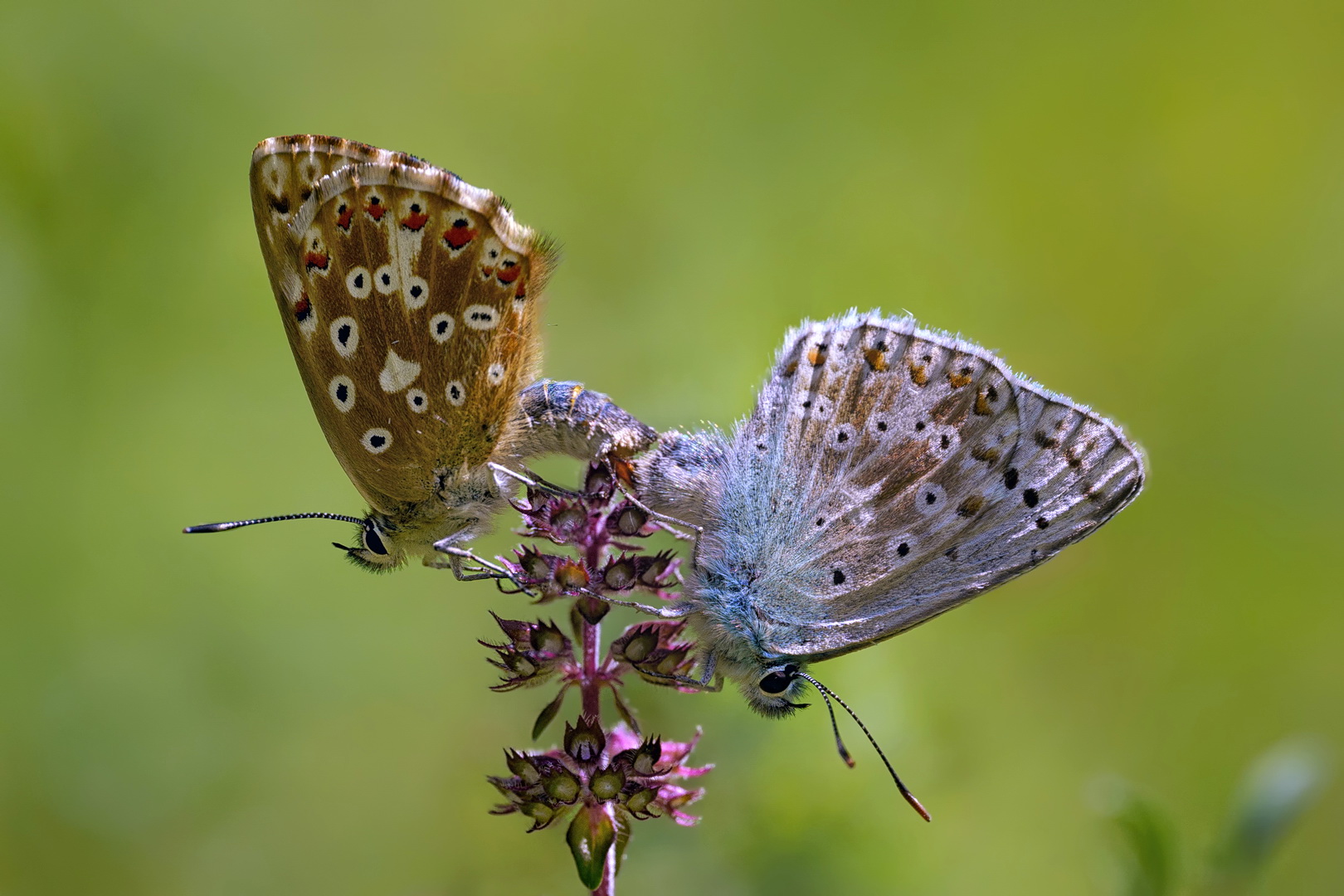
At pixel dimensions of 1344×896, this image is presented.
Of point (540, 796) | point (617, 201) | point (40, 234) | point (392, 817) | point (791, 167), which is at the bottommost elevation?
point (392, 817)

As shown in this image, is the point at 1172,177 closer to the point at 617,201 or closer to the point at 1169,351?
the point at 1169,351

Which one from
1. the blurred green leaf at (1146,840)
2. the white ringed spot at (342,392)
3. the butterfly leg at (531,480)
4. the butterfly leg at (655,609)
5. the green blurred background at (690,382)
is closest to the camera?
the blurred green leaf at (1146,840)

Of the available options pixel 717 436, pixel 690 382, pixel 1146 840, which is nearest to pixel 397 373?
pixel 717 436

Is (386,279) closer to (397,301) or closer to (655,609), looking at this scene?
(397,301)

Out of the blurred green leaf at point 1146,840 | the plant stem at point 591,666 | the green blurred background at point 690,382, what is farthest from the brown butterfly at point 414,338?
the blurred green leaf at point 1146,840

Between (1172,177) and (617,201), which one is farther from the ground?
(1172,177)

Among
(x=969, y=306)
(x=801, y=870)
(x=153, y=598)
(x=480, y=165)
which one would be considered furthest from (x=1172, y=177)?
(x=153, y=598)

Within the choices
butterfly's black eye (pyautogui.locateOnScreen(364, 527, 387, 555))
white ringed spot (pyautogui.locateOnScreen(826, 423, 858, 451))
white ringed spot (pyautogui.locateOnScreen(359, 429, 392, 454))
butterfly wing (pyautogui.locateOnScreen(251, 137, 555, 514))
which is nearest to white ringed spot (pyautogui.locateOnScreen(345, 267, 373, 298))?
butterfly wing (pyautogui.locateOnScreen(251, 137, 555, 514))

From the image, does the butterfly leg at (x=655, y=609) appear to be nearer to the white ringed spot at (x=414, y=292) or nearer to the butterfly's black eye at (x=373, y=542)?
the butterfly's black eye at (x=373, y=542)
